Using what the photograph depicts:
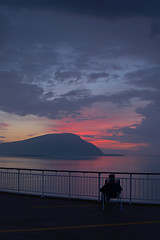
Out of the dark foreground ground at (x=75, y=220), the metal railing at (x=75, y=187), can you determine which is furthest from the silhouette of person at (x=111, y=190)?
the dark foreground ground at (x=75, y=220)

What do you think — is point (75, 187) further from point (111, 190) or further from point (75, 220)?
point (75, 220)

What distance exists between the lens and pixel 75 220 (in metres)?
5.97

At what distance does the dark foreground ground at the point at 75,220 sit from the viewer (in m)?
4.90

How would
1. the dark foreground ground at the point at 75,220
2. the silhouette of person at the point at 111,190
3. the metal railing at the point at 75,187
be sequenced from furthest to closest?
the metal railing at the point at 75,187
the silhouette of person at the point at 111,190
the dark foreground ground at the point at 75,220

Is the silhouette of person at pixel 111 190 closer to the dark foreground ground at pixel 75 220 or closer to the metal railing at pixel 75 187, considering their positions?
the metal railing at pixel 75 187

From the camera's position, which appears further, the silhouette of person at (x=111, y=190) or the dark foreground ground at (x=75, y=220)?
the silhouette of person at (x=111, y=190)

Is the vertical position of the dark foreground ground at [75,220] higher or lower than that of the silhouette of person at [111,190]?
lower

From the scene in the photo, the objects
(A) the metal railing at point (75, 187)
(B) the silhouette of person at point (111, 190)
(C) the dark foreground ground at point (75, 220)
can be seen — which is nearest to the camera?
(C) the dark foreground ground at point (75, 220)

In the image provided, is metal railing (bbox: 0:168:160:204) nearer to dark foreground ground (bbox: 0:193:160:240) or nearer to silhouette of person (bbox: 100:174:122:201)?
silhouette of person (bbox: 100:174:122:201)

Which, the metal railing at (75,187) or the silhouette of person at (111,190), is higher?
the silhouette of person at (111,190)

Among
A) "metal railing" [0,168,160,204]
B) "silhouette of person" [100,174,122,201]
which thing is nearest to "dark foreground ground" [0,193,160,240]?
"silhouette of person" [100,174,122,201]

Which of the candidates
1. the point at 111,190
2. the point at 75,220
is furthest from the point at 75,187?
the point at 75,220

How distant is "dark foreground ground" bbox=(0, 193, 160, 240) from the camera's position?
490cm

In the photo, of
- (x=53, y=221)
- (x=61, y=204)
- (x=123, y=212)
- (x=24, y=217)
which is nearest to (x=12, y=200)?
(x=61, y=204)
